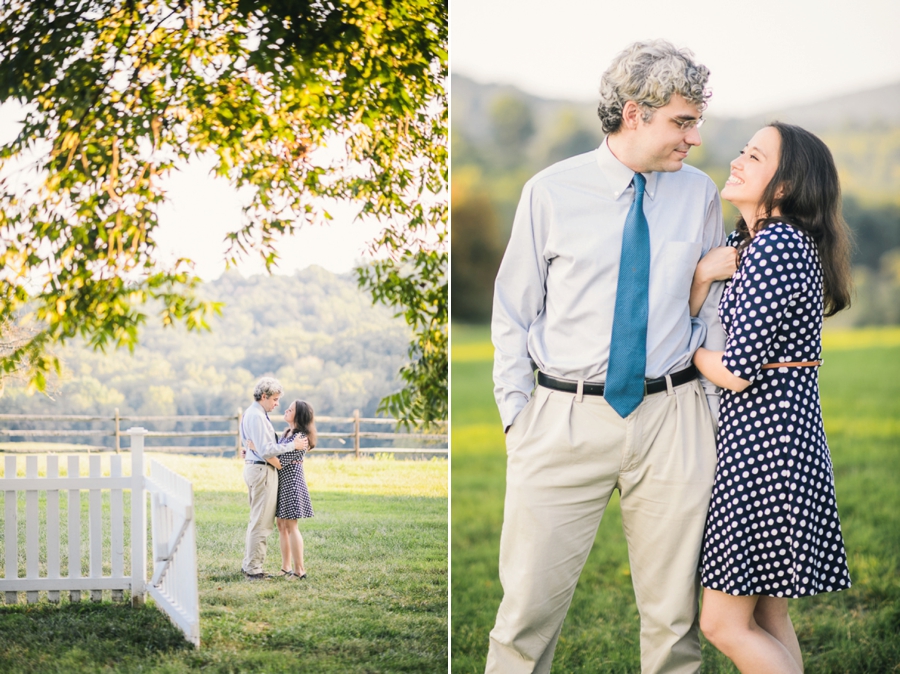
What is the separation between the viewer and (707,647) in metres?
3.01

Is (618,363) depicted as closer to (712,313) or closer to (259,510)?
(712,313)

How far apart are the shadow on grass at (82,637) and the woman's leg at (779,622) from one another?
68.7 inches

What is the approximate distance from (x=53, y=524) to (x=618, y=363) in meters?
1.92

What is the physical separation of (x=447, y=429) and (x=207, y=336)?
91 cm

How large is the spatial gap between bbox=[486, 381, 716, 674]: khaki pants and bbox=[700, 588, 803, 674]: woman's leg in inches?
3.4

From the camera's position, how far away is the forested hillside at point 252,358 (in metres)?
2.71

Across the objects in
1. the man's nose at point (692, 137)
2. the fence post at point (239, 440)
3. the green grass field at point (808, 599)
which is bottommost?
the green grass field at point (808, 599)

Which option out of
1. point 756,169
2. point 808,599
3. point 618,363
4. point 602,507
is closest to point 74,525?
point 602,507

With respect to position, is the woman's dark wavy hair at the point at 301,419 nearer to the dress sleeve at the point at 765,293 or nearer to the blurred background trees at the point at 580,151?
the dress sleeve at the point at 765,293

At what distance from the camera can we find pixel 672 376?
2078 millimetres

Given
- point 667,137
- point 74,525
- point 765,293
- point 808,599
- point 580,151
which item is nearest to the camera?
point 765,293

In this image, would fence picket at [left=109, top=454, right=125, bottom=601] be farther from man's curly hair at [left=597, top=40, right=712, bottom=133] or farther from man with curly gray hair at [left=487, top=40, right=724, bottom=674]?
man's curly hair at [left=597, top=40, right=712, bottom=133]

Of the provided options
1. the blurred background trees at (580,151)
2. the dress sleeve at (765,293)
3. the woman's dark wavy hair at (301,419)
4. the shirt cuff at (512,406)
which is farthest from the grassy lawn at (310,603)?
the blurred background trees at (580,151)

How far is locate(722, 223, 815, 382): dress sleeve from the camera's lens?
1.91 m
